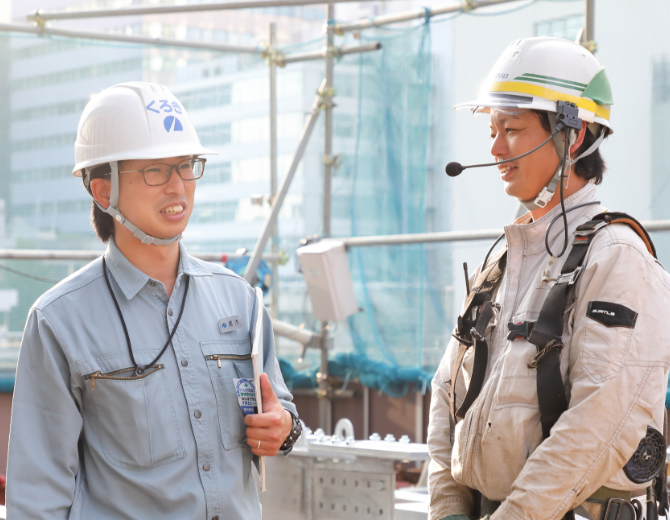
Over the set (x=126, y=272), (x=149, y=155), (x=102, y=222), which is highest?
(x=149, y=155)

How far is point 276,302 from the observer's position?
6672 mm

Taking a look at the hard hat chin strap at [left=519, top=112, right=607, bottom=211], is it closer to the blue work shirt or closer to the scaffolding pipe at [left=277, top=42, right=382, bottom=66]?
the blue work shirt

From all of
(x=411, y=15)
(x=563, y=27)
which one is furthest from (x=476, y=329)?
(x=411, y=15)

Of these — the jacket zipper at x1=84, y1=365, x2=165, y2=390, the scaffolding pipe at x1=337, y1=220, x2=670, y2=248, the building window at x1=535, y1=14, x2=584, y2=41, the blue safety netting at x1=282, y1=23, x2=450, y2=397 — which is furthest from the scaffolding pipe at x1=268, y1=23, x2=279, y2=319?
the jacket zipper at x1=84, y1=365, x2=165, y2=390

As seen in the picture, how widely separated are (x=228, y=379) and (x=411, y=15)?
4126mm

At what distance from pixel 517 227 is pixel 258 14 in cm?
8500

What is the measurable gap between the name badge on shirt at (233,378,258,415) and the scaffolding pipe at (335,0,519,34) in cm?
388

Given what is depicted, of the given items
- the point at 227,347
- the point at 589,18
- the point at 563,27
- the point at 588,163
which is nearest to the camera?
the point at 227,347

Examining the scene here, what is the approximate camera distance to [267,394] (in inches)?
92.3

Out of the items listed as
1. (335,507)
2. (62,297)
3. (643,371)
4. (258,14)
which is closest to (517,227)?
(643,371)

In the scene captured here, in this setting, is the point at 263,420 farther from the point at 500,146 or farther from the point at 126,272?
the point at 500,146

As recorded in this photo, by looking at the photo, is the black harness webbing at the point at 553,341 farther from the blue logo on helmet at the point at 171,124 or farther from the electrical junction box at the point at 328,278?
the electrical junction box at the point at 328,278

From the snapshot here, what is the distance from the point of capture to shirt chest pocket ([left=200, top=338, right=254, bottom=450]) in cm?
230

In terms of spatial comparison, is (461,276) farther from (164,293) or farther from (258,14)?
(258,14)
